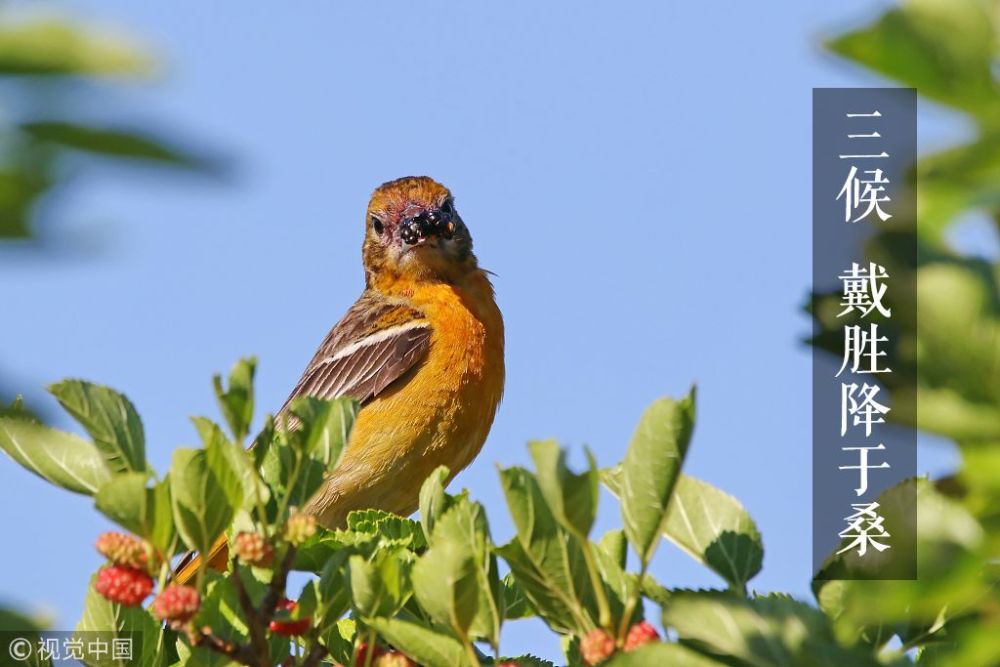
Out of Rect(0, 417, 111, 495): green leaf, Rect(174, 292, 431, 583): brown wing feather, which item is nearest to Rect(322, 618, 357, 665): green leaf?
Rect(0, 417, 111, 495): green leaf

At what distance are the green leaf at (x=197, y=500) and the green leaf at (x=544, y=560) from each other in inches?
22.0

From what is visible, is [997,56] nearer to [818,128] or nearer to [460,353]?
[818,128]

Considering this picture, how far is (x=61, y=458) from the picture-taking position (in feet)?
7.77

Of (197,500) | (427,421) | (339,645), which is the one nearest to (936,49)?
(197,500)

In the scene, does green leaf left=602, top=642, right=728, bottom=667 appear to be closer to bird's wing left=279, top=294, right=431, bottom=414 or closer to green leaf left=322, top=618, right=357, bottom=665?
green leaf left=322, top=618, right=357, bottom=665

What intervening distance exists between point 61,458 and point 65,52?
180 centimetres

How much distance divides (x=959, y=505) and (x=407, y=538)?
6.40ft

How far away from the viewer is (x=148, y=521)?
2268mm

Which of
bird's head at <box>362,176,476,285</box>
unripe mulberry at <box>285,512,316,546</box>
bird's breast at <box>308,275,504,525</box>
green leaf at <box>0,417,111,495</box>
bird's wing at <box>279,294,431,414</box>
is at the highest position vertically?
bird's head at <box>362,176,476,285</box>

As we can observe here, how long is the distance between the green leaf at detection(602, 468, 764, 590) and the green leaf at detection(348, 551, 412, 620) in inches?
19.8

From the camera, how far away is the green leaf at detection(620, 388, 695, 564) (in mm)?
2006

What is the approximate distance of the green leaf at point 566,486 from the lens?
1.89 meters

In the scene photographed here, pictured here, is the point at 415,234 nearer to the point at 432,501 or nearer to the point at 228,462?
the point at 432,501

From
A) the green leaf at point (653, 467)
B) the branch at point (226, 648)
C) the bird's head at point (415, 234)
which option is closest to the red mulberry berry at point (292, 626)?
the branch at point (226, 648)
